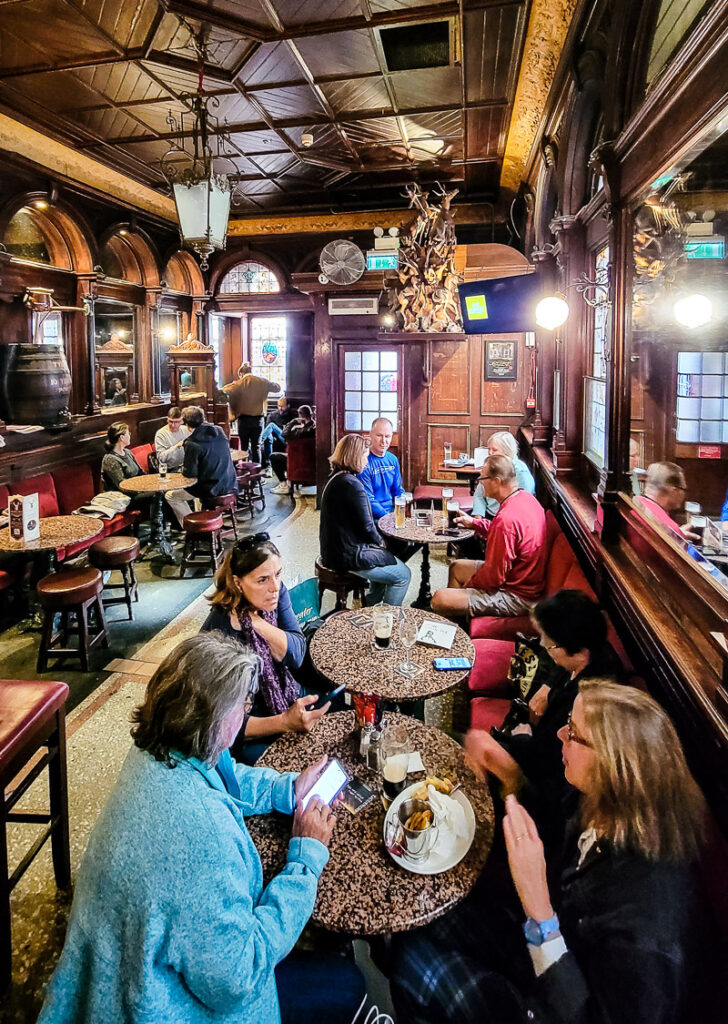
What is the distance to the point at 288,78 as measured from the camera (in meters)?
4.89

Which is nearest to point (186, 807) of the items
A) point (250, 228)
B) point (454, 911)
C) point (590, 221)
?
point (454, 911)

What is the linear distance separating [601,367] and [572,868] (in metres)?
3.58

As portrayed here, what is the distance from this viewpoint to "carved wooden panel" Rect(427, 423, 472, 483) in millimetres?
8250


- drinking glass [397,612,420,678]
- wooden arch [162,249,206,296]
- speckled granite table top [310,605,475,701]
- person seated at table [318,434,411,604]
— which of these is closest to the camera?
speckled granite table top [310,605,475,701]

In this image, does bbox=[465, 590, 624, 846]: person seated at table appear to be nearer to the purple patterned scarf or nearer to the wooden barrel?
the purple patterned scarf

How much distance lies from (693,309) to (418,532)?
3373mm

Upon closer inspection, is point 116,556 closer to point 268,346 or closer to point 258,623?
point 258,623

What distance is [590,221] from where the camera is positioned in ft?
13.5

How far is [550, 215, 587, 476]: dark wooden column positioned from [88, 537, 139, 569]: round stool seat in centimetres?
343

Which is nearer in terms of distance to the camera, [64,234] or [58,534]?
[58,534]

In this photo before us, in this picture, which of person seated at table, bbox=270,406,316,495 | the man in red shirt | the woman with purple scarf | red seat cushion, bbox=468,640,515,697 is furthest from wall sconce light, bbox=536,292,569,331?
person seated at table, bbox=270,406,316,495

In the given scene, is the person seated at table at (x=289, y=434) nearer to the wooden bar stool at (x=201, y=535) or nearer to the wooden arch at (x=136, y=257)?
the wooden arch at (x=136, y=257)

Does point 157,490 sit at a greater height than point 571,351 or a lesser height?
lesser

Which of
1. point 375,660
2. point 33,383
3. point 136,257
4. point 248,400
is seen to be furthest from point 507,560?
point 136,257
